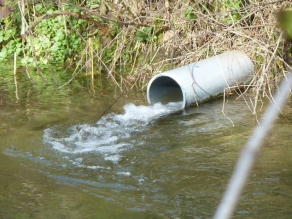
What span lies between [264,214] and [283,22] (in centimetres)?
318

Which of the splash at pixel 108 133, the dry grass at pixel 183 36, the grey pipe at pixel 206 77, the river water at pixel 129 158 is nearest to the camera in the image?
the river water at pixel 129 158

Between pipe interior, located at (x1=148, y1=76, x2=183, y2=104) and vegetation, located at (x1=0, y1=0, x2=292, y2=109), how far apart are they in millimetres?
295

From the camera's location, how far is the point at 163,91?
7133 millimetres

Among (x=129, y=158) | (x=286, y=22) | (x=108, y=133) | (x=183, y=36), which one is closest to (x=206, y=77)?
(x=183, y=36)

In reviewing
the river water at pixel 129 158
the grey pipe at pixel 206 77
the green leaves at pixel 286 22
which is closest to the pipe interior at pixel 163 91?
the grey pipe at pixel 206 77

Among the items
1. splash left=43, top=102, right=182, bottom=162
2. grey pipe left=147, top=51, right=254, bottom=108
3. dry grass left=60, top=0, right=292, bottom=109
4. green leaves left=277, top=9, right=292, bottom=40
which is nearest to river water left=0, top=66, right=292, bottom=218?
splash left=43, top=102, right=182, bottom=162

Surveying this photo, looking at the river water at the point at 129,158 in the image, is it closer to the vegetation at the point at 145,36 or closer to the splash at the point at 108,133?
the splash at the point at 108,133

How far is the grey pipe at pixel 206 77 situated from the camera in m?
6.50

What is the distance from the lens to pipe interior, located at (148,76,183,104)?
691cm

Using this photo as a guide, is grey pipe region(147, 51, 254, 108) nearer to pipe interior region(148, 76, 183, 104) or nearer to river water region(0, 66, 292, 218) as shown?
pipe interior region(148, 76, 183, 104)

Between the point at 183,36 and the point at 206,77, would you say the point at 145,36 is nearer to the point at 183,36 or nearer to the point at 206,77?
the point at 183,36

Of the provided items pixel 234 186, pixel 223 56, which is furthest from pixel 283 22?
pixel 223 56

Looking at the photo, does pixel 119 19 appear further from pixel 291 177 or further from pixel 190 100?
pixel 291 177

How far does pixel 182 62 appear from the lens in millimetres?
7316
